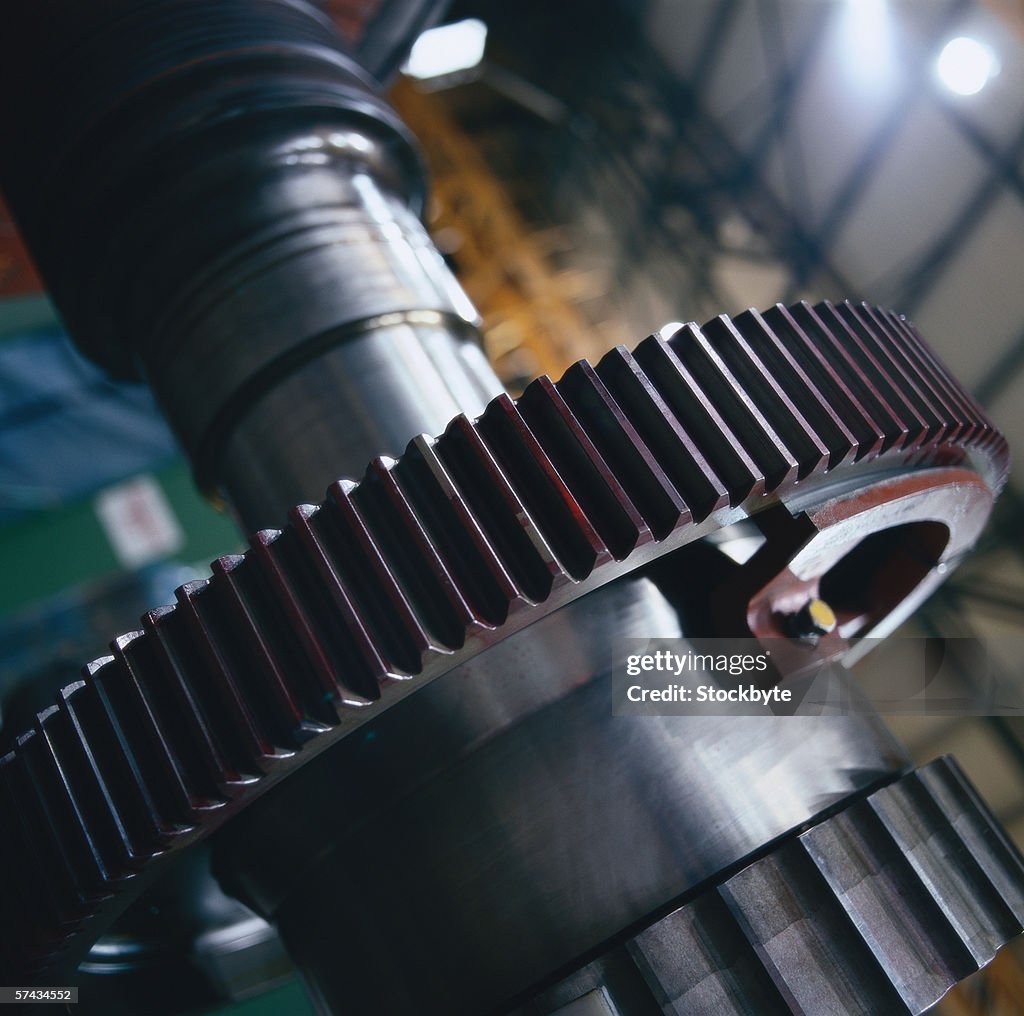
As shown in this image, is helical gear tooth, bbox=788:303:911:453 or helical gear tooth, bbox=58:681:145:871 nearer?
helical gear tooth, bbox=58:681:145:871

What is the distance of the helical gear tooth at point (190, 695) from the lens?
104 centimetres

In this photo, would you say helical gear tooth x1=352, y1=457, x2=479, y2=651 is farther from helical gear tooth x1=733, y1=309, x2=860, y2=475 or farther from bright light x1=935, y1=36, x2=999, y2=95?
bright light x1=935, y1=36, x2=999, y2=95

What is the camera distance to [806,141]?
6512mm

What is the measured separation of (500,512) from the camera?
1105 mm

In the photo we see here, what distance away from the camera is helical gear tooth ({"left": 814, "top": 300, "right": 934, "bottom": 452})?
127cm

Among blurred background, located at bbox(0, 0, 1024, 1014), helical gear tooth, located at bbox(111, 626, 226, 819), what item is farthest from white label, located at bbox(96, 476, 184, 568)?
helical gear tooth, located at bbox(111, 626, 226, 819)

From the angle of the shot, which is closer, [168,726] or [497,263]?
[168,726]

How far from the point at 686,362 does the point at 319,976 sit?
41.8 inches

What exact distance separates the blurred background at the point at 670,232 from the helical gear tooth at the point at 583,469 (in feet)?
A: 8.88

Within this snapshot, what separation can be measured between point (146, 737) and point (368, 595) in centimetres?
34

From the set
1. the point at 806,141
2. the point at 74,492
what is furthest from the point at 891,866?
the point at 74,492

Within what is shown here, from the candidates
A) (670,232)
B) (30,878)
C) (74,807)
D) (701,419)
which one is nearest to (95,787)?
(74,807)

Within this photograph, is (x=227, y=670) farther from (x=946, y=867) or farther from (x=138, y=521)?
(x=138, y=521)

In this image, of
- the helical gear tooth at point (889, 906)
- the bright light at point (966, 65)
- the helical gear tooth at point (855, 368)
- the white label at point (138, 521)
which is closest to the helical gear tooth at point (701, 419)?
the helical gear tooth at point (855, 368)
